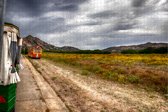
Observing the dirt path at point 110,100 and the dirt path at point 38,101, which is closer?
the dirt path at point 38,101

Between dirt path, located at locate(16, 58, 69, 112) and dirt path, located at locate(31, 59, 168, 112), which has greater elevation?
dirt path, located at locate(16, 58, 69, 112)

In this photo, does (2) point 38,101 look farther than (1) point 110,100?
No

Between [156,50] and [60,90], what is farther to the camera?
[156,50]

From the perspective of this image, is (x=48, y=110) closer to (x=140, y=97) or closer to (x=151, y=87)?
(x=140, y=97)

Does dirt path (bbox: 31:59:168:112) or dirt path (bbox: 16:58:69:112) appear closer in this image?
dirt path (bbox: 16:58:69:112)

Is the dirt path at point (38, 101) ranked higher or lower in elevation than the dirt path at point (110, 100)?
higher

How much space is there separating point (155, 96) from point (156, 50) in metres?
117

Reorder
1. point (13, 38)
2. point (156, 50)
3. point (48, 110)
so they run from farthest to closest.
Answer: point (156, 50) < point (48, 110) < point (13, 38)

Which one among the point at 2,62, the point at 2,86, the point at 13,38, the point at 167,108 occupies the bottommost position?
the point at 167,108

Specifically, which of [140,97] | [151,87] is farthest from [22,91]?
[151,87]

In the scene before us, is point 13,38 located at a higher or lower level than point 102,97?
higher

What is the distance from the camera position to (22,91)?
44.1ft

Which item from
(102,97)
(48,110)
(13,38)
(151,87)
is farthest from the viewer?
(151,87)

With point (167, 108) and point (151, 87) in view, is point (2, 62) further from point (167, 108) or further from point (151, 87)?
point (151, 87)
